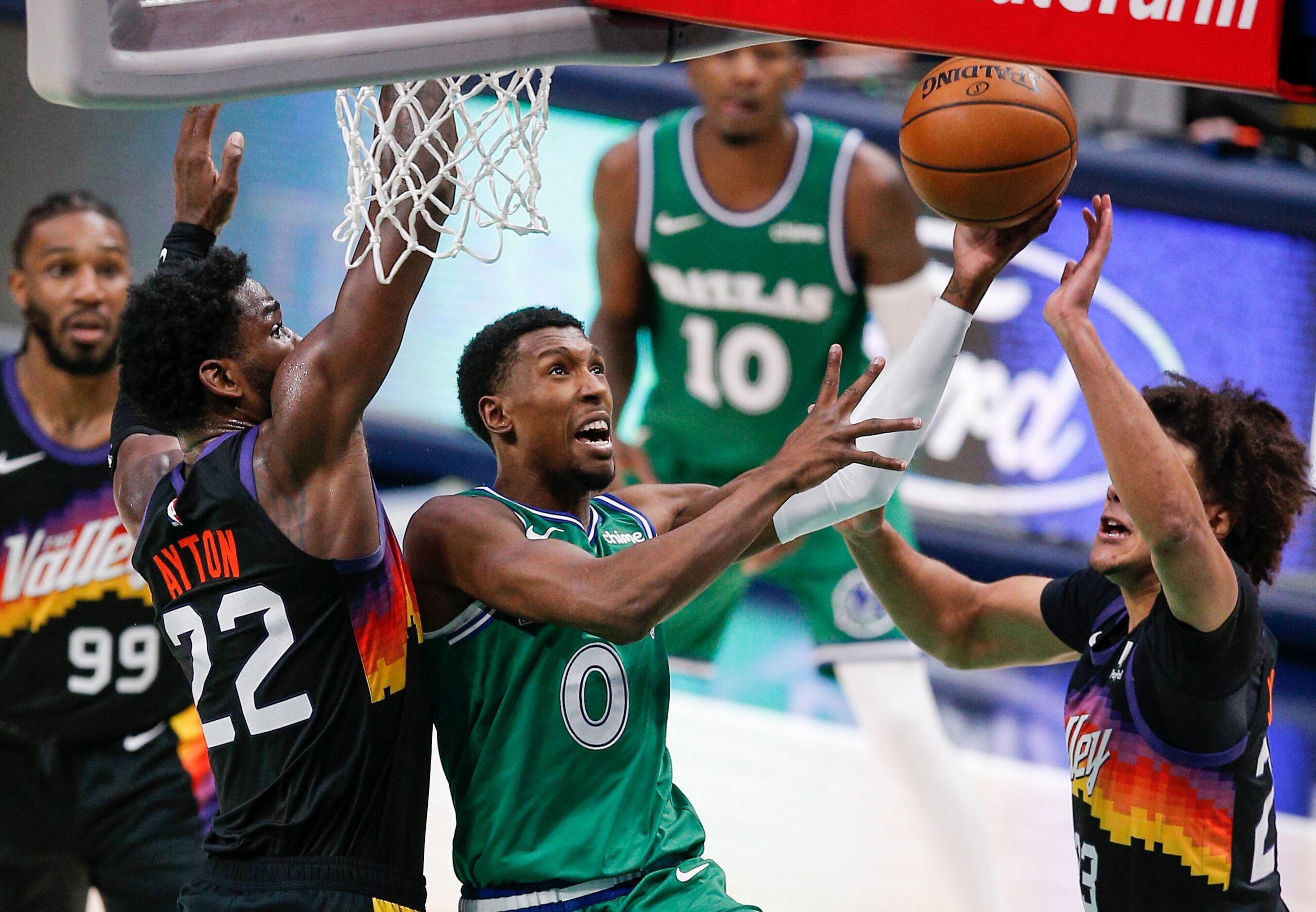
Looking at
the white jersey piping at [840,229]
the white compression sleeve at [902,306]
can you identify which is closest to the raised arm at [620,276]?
the white jersey piping at [840,229]

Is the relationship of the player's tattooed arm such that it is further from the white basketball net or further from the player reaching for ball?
the white basketball net

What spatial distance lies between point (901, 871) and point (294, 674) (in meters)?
3.11

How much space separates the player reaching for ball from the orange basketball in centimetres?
12

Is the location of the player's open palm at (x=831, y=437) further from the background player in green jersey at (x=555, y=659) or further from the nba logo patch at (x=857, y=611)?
the nba logo patch at (x=857, y=611)

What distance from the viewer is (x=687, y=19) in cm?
294

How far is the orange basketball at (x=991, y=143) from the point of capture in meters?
3.39

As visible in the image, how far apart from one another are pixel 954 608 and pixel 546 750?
3.71 feet

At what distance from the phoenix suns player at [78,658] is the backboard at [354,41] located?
6.32 ft

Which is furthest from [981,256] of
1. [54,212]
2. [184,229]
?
[54,212]

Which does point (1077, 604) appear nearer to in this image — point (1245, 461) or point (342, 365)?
point (1245, 461)

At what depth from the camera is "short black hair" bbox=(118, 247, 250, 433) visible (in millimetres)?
3436

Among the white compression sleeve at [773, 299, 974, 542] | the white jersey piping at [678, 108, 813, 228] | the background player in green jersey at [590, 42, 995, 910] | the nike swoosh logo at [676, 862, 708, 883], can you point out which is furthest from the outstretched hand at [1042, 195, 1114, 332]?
the white jersey piping at [678, 108, 813, 228]

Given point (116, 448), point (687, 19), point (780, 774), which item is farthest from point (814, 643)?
point (687, 19)

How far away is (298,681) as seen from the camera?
3299 mm
